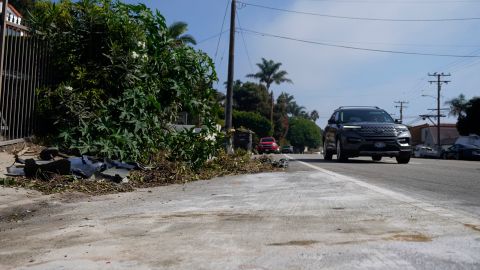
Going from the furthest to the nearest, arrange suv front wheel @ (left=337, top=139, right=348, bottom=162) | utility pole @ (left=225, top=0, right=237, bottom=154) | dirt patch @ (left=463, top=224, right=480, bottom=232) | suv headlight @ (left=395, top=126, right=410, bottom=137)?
1. utility pole @ (left=225, top=0, right=237, bottom=154)
2. suv front wheel @ (left=337, top=139, right=348, bottom=162)
3. suv headlight @ (left=395, top=126, right=410, bottom=137)
4. dirt patch @ (left=463, top=224, right=480, bottom=232)

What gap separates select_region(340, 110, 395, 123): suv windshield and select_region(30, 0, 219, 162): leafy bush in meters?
5.58

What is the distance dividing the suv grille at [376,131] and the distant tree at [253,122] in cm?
5399

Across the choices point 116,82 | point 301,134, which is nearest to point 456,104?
point 301,134

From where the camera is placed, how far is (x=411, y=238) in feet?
12.9

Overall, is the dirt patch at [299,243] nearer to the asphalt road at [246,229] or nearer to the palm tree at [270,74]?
the asphalt road at [246,229]

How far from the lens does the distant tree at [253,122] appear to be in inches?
2702

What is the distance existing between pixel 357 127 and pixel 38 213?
9.94 m

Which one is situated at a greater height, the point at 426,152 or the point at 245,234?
the point at 426,152

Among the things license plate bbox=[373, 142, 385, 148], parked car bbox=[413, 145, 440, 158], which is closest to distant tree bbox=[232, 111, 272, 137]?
parked car bbox=[413, 145, 440, 158]

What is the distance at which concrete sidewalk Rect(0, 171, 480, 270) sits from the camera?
11.2 feet

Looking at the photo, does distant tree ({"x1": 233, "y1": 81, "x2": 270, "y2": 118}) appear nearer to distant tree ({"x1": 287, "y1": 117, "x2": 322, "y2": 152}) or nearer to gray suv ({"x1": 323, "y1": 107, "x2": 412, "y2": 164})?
distant tree ({"x1": 287, "y1": 117, "x2": 322, "y2": 152})

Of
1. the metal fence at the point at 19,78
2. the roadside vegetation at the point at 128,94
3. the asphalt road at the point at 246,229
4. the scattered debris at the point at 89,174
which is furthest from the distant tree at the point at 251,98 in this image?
the asphalt road at the point at 246,229

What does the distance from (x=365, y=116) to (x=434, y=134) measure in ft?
237

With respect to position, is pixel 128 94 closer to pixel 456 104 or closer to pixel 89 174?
pixel 89 174
